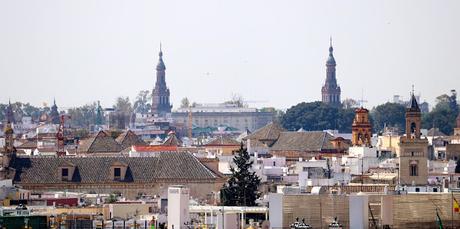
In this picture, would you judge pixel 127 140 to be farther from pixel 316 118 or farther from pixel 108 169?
pixel 316 118

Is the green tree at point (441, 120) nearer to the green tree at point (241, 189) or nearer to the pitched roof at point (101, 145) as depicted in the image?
the pitched roof at point (101, 145)

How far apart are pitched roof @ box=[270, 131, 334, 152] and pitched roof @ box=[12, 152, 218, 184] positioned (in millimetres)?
43404

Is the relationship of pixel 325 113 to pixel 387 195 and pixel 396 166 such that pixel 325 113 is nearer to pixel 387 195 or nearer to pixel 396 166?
pixel 396 166

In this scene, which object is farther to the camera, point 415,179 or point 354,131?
point 354,131

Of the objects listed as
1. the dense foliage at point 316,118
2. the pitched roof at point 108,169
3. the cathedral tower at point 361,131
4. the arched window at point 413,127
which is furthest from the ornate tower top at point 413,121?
the dense foliage at point 316,118

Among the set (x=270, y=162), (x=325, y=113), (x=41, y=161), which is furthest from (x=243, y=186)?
(x=325, y=113)

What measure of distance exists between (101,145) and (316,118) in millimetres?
74729

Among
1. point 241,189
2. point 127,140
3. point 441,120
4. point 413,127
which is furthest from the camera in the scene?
point 441,120

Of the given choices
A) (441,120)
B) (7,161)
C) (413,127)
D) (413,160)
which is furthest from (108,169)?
(441,120)

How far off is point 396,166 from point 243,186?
25066 mm

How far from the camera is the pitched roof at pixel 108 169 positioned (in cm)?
8912

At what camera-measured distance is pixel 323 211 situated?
56.2 metres

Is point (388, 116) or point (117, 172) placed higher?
point (388, 116)

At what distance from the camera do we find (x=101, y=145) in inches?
4636
